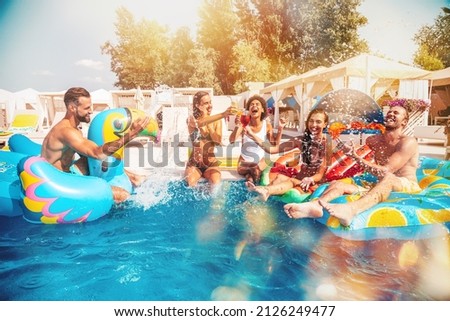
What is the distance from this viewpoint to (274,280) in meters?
2.11

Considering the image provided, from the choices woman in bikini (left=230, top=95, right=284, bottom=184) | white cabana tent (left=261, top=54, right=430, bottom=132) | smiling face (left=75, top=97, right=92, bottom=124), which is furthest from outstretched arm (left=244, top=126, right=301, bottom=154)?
white cabana tent (left=261, top=54, right=430, bottom=132)

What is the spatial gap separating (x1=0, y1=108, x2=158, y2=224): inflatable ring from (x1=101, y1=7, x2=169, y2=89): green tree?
1.18 metres

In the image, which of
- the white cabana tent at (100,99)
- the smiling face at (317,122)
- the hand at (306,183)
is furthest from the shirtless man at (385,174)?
the white cabana tent at (100,99)

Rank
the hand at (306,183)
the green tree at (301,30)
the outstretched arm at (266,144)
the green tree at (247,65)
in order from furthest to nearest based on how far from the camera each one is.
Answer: the green tree at (247,65), the green tree at (301,30), the outstretched arm at (266,144), the hand at (306,183)

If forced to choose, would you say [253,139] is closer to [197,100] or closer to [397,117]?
[197,100]

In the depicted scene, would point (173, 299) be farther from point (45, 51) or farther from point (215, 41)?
point (215, 41)

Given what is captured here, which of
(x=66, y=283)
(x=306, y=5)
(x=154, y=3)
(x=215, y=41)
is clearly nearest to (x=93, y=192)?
(x=66, y=283)

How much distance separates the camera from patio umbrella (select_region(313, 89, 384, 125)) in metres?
3.95

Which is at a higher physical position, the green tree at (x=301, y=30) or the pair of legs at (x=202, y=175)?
the green tree at (x=301, y=30)

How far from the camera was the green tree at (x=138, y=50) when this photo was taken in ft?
12.1

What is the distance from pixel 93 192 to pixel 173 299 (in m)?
1.38

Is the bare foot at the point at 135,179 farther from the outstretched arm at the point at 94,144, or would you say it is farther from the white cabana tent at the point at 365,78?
the white cabana tent at the point at 365,78

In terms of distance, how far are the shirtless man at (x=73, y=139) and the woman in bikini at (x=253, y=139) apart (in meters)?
1.34

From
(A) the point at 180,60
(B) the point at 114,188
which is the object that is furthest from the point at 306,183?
(A) the point at 180,60
